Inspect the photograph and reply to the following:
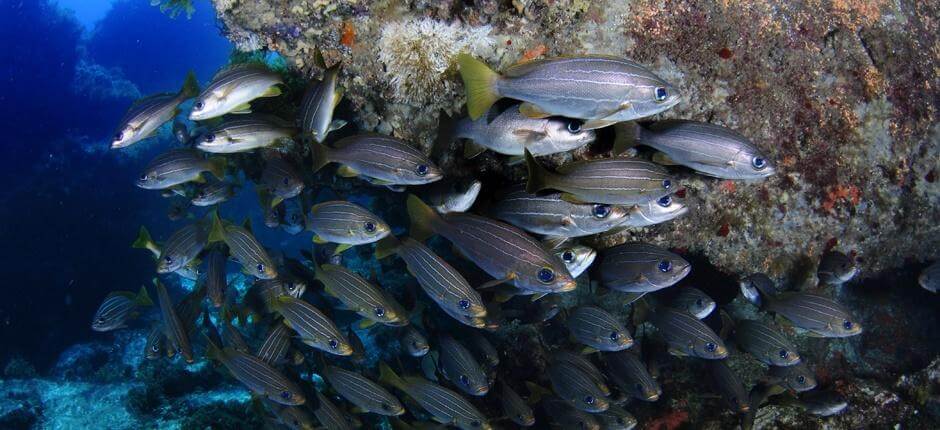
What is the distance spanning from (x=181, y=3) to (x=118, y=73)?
102 ft

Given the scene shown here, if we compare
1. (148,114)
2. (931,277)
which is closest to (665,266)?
(931,277)

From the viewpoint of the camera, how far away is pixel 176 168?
504 cm

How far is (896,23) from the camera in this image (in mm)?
5500

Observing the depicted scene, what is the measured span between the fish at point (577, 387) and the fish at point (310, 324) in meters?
2.28

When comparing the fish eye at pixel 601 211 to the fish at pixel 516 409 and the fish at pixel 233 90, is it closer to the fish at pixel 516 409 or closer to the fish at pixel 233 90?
the fish at pixel 516 409

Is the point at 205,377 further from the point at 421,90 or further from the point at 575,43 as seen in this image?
the point at 575,43

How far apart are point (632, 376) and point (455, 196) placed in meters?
2.89

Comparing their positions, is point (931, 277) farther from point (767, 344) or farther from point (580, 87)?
point (580, 87)

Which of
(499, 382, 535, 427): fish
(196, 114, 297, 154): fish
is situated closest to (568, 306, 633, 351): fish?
(499, 382, 535, 427): fish

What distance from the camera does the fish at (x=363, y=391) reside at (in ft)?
16.7

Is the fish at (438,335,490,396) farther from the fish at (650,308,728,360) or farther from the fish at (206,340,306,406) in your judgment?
the fish at (650,308,728,360)

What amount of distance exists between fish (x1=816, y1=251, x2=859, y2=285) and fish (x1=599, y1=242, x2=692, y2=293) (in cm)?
226

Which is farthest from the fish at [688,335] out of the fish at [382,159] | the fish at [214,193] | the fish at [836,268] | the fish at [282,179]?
the fish at [214,193]

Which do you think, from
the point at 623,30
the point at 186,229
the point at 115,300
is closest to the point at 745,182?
the point at 623,30
